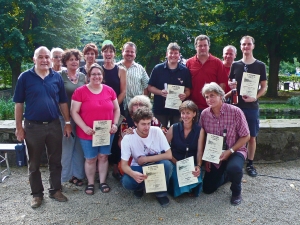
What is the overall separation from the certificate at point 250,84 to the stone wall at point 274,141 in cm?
105

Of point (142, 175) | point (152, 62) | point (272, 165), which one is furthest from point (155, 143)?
point (152, 62)

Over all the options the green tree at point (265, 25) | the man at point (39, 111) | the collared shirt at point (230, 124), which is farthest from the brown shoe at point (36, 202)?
the green tree at point (265, 25)

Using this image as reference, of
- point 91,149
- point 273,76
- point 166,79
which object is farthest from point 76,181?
point 273,76

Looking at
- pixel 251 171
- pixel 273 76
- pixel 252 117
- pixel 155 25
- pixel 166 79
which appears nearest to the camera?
pixel 252 117

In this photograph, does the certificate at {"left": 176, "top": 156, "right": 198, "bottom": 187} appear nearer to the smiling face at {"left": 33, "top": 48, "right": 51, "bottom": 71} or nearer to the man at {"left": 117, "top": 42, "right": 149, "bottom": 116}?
A: the man at {"left": 117, "top": 42, "right": 149, "bottom": 116}

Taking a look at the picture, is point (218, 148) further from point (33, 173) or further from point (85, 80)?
point (33, 173)

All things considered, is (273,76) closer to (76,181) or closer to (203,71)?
(203,71)

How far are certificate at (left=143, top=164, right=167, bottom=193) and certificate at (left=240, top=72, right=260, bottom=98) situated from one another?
168cm

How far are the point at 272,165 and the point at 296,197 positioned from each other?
3.87 feet

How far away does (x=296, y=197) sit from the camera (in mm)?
3916

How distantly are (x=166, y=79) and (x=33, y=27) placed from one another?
48.6 feet

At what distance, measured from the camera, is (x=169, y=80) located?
4523mm

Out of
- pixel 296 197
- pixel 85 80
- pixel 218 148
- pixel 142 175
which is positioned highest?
pixel 85 80

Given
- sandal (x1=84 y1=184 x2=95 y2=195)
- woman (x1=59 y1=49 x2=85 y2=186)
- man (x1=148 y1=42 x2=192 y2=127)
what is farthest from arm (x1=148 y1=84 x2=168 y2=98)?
sandal (x1=84 y1=184 x2=95 y2=195)
